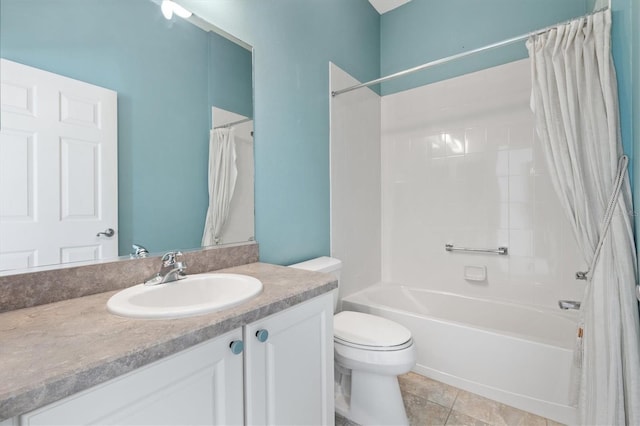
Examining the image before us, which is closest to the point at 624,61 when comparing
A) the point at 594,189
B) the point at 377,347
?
the point at 594,189

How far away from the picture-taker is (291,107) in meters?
1.79

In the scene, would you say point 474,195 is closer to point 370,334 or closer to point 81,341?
point 370,334

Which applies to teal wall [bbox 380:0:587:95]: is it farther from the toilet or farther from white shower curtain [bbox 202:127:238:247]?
the toilet

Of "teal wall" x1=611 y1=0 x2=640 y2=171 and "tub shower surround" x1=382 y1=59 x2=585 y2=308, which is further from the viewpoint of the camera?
"tub shower surround" x1=382 y1=59 x2=585 y2=308

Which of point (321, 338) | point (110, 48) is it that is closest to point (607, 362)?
point (321, 338)

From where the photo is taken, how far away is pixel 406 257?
8.59 feet

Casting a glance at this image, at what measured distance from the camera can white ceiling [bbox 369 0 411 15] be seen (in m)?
2.54

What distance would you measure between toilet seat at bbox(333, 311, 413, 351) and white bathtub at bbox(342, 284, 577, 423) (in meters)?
Result: 0.41

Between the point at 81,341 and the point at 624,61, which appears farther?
the point at 624,61

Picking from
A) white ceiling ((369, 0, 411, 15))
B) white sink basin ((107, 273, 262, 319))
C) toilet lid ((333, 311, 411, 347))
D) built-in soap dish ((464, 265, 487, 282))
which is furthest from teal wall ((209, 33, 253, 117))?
built-in soap dish ((464, 265, 487, 282))

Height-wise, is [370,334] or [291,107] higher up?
[291,107]

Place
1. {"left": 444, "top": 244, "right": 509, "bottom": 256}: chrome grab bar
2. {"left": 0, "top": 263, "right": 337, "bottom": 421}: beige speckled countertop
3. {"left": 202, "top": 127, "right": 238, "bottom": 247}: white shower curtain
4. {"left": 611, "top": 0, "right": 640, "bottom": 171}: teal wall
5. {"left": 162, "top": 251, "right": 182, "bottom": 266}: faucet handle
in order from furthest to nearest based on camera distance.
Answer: {"left": 444, "top": 244, "right": 509, "bottom": 256}: chrome grab bar < {"left": 202, "top": 127, "right": 238, "bottom": 247}: white shower curtain < {"left": 611, "top": 0, "right": 640, "bottom": 171}: teal wall < {"left": 162, "top": 251, "right": 182, "bottom": 266}: faucet handle < {"left": 0, "top": 263, "right": 337, "bottom": 421}: beige speckled countertop

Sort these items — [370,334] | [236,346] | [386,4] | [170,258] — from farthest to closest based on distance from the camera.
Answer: [386,4] → [370,334] → [170,258] → [236,346]

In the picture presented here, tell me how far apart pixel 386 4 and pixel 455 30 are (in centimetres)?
66
